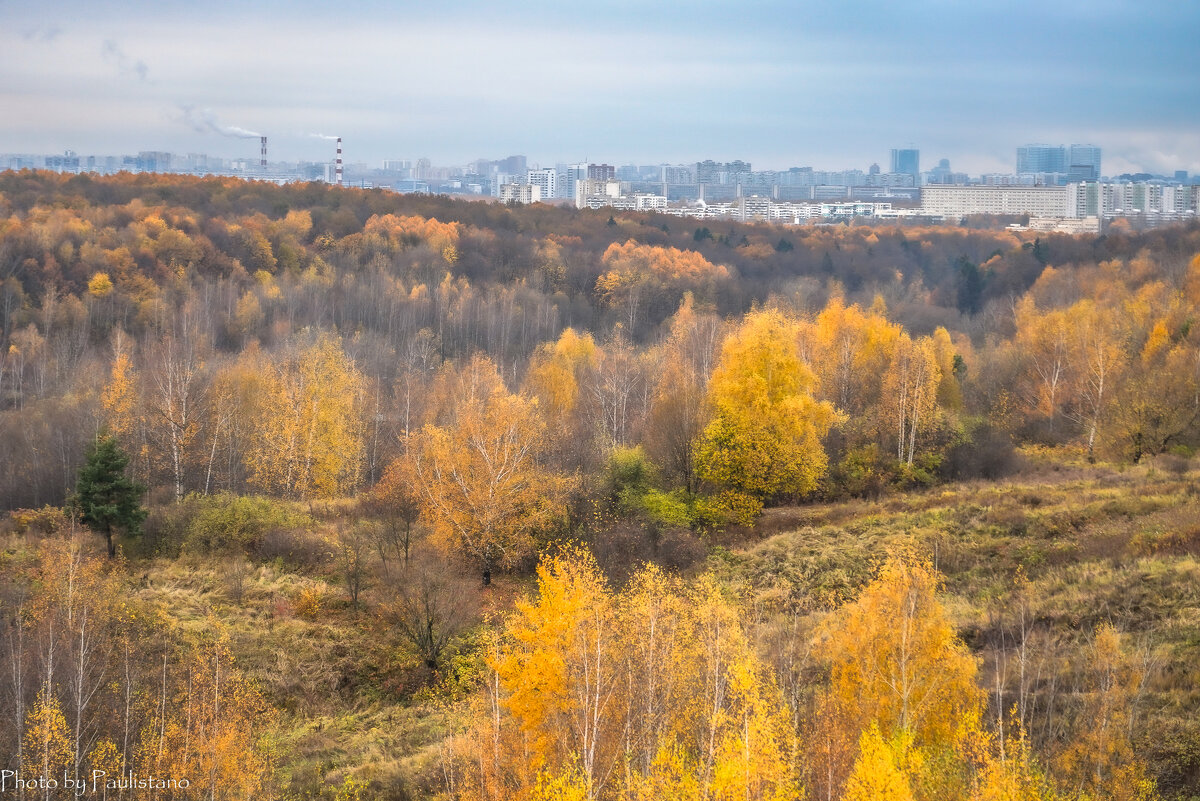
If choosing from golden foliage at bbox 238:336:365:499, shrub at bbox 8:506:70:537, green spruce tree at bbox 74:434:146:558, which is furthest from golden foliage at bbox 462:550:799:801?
golden foliage at bbox 238:336:365:499

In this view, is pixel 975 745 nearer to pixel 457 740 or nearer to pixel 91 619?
pixel 457 740

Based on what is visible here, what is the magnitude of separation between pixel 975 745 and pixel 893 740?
131cm

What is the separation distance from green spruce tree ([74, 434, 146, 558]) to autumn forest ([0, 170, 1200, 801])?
10 cm

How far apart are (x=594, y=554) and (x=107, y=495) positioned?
50.4 feet

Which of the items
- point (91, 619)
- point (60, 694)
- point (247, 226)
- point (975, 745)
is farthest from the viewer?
point (247, 226)

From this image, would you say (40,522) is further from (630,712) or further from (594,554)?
(630,712)

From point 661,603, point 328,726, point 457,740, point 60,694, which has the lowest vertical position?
point 328,726

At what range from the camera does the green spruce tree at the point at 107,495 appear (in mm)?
28812

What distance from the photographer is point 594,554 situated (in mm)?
28594

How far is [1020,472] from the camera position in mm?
38656

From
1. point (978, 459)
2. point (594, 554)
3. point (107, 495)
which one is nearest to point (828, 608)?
point (594, 554)

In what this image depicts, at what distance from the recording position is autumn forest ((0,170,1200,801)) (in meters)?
15.5

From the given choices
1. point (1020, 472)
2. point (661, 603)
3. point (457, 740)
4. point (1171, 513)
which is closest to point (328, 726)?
point (457, 740)

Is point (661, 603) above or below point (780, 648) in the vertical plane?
above
